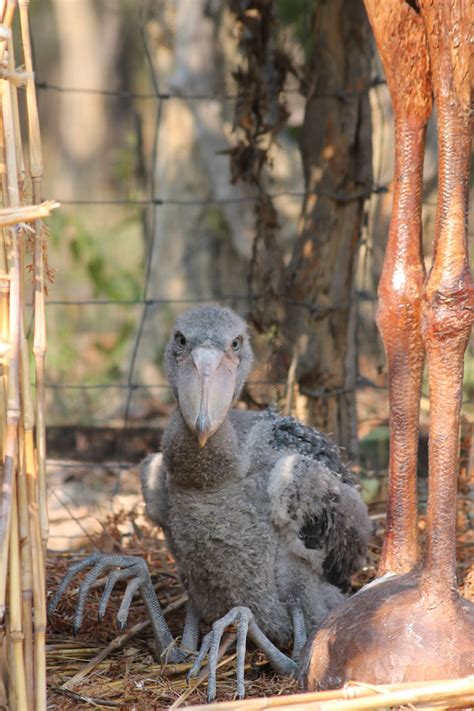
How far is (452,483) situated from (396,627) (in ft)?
1.19

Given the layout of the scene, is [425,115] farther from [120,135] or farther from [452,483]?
→ [120,135]

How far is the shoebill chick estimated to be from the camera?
128 inches

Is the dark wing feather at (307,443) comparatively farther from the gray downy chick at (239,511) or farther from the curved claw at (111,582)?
the curved claw at (111,582)

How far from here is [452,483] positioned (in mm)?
2627

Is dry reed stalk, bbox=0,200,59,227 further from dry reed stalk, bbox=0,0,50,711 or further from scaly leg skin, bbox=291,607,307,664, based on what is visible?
scaly leg skin, bbox=291,607,307,664

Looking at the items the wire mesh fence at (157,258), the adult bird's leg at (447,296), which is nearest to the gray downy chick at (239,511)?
the adult bird's leg at (447,296)

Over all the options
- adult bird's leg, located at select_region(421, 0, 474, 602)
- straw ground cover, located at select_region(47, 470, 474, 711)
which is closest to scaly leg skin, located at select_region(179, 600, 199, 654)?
straw ground cover, located at select_region(47, 470, 474, 711)

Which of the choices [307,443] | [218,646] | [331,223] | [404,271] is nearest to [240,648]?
[218,646]

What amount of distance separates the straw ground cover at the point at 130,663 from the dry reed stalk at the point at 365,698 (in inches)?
30.9

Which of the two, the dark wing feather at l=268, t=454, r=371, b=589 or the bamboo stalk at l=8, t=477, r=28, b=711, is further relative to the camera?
the dark wing feather at l=268, t=454, r=371, b=589

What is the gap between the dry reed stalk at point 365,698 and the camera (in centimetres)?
201

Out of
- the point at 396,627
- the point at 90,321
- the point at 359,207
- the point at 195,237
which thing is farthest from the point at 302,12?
the point at 90,321

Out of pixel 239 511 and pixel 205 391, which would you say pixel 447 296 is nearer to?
pixel 205 391

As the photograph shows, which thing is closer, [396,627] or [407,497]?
[396,627]
